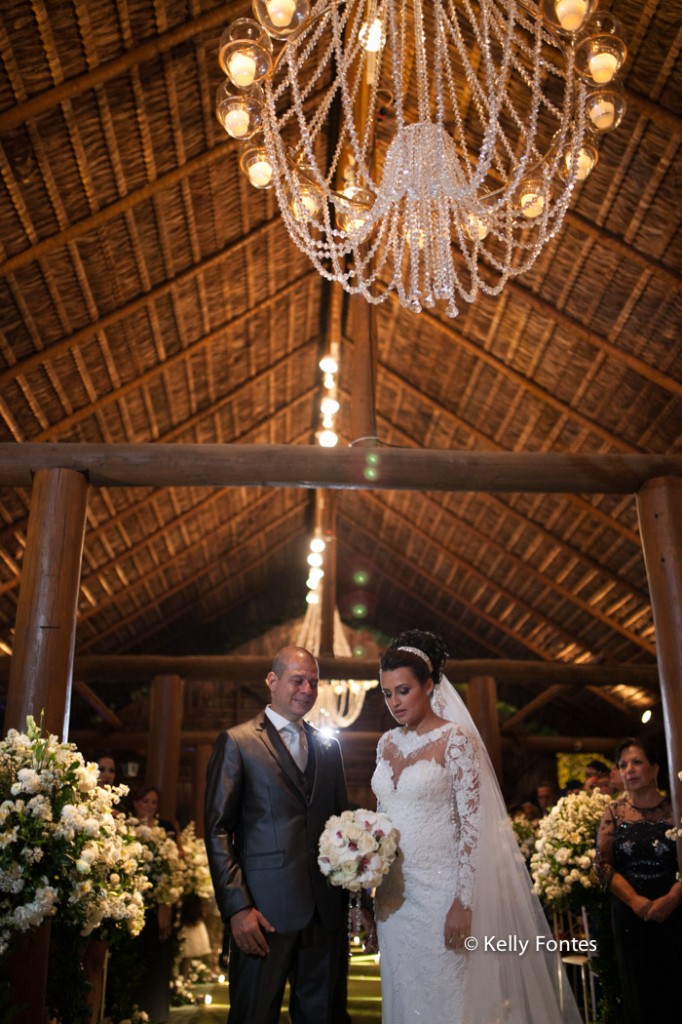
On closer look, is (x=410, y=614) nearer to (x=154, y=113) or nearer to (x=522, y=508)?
(x=522, y=508)

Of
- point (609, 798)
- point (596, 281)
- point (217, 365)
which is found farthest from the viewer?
point (217, 365)

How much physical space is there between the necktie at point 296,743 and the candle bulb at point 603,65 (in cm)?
297

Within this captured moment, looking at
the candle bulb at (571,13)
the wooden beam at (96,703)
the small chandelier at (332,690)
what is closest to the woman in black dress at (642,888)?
the candle bulb at (571,13)

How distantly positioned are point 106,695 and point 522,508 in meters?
7.72

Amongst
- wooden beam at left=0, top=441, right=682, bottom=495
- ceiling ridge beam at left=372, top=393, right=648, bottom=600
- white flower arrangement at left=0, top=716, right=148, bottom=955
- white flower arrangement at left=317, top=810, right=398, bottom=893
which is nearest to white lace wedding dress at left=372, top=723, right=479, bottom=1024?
white flower arrangement at left=317, top=810, right=398, bottom=893

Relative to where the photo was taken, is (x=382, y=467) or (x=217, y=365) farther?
(x=217, y=365)

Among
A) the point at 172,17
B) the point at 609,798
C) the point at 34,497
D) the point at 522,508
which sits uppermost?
the point at 172,17

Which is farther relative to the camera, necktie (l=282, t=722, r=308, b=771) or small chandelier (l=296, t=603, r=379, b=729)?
small chandelier (l=296, t=603, r=379, b=729)

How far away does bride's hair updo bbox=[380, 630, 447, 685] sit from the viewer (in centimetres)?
350

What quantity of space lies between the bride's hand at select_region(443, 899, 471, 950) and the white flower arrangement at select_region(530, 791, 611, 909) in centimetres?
255

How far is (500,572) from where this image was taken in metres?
12.6

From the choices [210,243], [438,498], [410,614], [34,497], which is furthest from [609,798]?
[410,614]

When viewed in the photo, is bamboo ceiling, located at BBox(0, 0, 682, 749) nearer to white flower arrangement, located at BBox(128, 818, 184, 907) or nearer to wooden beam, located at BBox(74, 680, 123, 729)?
wooden beam, located at BBox(74, 680, 123, 729)

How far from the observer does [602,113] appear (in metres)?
4.19
